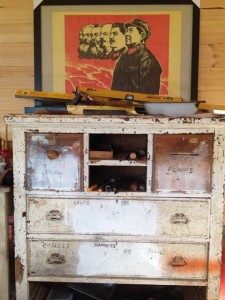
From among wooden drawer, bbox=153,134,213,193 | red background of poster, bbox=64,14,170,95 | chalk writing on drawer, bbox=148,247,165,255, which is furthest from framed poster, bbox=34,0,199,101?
chalk writing on drawer, bbox=148,247,165,255

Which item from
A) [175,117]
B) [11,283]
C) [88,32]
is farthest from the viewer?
[88,32]

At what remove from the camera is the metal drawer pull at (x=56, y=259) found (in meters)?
1.56

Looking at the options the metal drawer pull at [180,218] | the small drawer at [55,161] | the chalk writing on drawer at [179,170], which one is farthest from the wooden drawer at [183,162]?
the small drawer at [55,161]

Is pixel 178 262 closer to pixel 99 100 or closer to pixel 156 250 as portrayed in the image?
pixel 156 250

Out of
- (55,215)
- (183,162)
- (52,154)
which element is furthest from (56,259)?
(183,162)

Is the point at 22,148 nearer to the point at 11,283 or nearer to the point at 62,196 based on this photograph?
the point at 62,196

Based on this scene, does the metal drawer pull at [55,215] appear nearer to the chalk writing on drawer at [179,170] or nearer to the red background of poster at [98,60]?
the chalk writing on drawer at [179,170]

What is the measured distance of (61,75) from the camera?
6.58 ft

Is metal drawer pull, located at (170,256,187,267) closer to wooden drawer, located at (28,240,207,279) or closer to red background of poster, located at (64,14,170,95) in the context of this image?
wooden drawer, located at (28,240,207,279)

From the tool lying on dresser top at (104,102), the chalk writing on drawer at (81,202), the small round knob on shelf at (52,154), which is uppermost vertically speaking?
the tool lying on dresser top at (104,102)

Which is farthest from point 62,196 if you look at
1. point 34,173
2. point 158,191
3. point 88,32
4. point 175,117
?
point 88,32

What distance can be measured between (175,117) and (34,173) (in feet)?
2.07

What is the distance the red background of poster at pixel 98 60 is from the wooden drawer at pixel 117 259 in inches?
34.5

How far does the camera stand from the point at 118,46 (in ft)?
6.54
